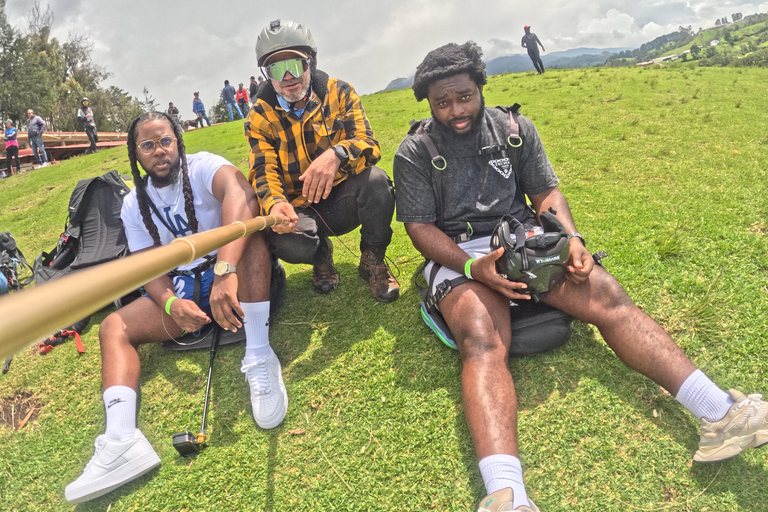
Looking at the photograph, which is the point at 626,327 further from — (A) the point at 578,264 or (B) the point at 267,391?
(B) the point at 267,391

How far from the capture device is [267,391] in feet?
9.66

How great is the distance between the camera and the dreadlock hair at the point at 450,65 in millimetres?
2889

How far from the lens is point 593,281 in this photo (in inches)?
103

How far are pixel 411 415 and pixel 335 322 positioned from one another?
1.30 meters

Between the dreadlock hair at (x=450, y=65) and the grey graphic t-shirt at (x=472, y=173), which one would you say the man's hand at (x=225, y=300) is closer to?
the grey graphic t-shirt at (x=472, y=173)

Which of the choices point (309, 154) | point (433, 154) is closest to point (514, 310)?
point (433, 154)

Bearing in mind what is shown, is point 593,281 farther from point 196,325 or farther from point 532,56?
point 532,56

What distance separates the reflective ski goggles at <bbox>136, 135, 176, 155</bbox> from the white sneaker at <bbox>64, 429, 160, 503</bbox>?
2.06 metres

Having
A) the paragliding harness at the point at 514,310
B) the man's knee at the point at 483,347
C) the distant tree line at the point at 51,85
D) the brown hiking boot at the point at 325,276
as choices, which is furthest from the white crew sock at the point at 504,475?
the distant tree line at the point at 51,85

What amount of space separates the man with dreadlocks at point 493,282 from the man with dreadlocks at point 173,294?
126 centimetres

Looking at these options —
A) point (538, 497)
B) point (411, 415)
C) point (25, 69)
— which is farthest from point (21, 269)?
point (25, 69)

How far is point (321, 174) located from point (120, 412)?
2133 millimetres

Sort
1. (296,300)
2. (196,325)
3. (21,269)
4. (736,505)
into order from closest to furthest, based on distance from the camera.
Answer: (736,505)
(196,325)
(296,300)
(21,269)

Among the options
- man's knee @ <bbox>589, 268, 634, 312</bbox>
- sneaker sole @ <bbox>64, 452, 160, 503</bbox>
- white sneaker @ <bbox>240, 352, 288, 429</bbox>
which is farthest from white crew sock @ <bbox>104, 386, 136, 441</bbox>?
man's knee @ <bbox>589, 268, 634, 312</bbox>
